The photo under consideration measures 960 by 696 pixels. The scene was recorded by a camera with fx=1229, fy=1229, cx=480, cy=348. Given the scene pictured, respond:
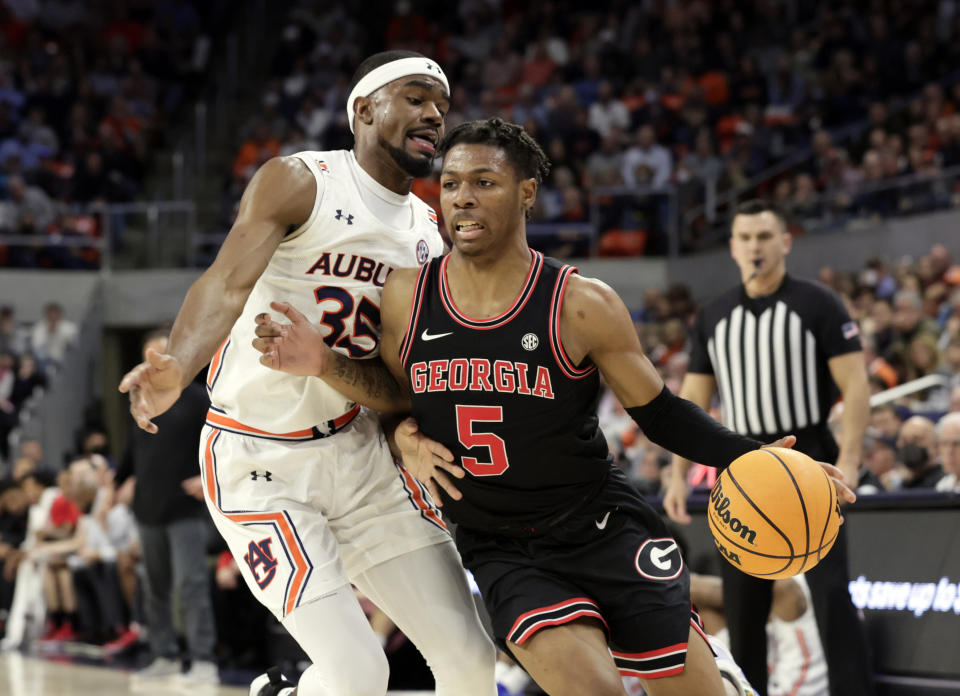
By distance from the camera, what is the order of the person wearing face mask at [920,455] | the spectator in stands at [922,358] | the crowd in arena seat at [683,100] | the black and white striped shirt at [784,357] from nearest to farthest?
the black and white striped shirt at [784,357] < the person wearing face mask at [920,455] < the spectator in stands at [922,358] < the crowd in arena seat at [683,100]

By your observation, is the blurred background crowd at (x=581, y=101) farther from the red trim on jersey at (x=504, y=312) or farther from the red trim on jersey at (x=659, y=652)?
the red trim on jersey at (x=659, y=652)

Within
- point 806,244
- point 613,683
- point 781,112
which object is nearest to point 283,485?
point 613,683

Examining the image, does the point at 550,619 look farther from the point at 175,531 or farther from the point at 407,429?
the point at 175,531

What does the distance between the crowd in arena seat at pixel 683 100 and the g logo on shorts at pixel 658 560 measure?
839 centimetres

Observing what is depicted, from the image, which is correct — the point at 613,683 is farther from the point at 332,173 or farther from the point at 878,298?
the point at 878,298

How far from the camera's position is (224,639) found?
29.8ft

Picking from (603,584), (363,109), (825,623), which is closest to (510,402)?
(603,584)

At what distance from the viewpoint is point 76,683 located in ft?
27.1

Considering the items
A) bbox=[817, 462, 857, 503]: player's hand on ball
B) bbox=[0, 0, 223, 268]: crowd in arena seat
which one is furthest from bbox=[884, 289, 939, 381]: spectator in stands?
bbox=[0, 0, 223, 268]: crowd in arena seat

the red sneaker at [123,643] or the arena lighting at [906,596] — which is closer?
the arena lighting at [906,596]

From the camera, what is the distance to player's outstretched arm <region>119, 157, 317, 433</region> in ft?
10.8

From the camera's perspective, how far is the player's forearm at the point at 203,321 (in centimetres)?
349

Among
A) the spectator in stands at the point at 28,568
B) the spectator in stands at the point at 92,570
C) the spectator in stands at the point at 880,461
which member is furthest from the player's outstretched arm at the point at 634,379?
the spectator in stands at the point at 28,568

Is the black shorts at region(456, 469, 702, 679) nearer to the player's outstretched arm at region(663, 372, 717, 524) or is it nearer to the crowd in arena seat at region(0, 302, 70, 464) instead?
the player's outstretched arm at region(663, 372, 717, 524)
